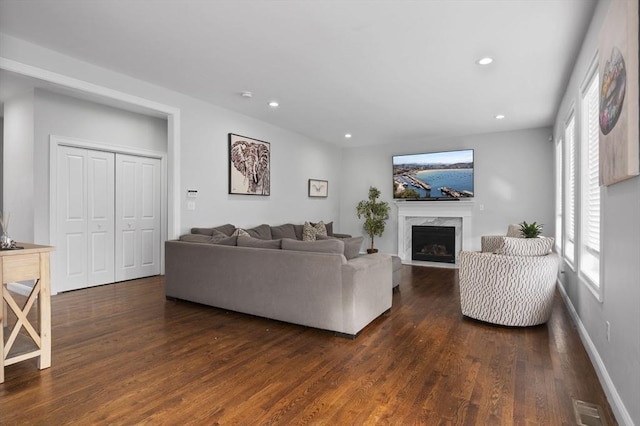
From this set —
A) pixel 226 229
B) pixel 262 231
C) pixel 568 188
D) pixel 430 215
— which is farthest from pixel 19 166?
pixel 568 188

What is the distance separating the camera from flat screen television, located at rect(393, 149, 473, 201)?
23.1 feet

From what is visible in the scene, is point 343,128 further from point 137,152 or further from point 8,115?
point 8,115

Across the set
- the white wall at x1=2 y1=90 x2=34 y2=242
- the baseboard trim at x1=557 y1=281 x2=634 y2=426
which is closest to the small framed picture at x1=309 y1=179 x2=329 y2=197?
the white wall at x1=2 y1=90 x2=34 y2=242

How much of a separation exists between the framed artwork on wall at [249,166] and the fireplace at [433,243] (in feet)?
11.3

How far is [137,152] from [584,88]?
18.7 ft

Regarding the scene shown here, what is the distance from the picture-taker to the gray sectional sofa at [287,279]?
3133mm

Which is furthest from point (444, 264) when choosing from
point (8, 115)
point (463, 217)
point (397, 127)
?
point (8, 115)

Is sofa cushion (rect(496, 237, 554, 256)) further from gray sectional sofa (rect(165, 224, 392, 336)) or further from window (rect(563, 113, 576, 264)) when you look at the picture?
gray sectional sofa (rect(165, 224, 392, 336))

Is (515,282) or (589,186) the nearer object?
(589,186)

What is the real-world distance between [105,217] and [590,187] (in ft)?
19.3

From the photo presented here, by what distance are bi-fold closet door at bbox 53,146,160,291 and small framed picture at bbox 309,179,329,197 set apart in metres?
2.99

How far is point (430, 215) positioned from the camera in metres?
7.37

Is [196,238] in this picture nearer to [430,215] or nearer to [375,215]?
[375,215]

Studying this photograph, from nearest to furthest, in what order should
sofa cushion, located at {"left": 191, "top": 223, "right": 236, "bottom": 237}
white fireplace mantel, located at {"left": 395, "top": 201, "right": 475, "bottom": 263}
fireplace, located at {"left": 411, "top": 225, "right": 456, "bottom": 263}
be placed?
1. sofa cushion, located at {"left": 191, "top": 223, "right": 236, "bottom": 237}
2. white fireplace mantel, located at {"left": 395, "top": 201, "right": 475, "bottom": 263}
3. fireplace, located at {"left": 411, "top": 225, "right": 456, "bottom": 263}
